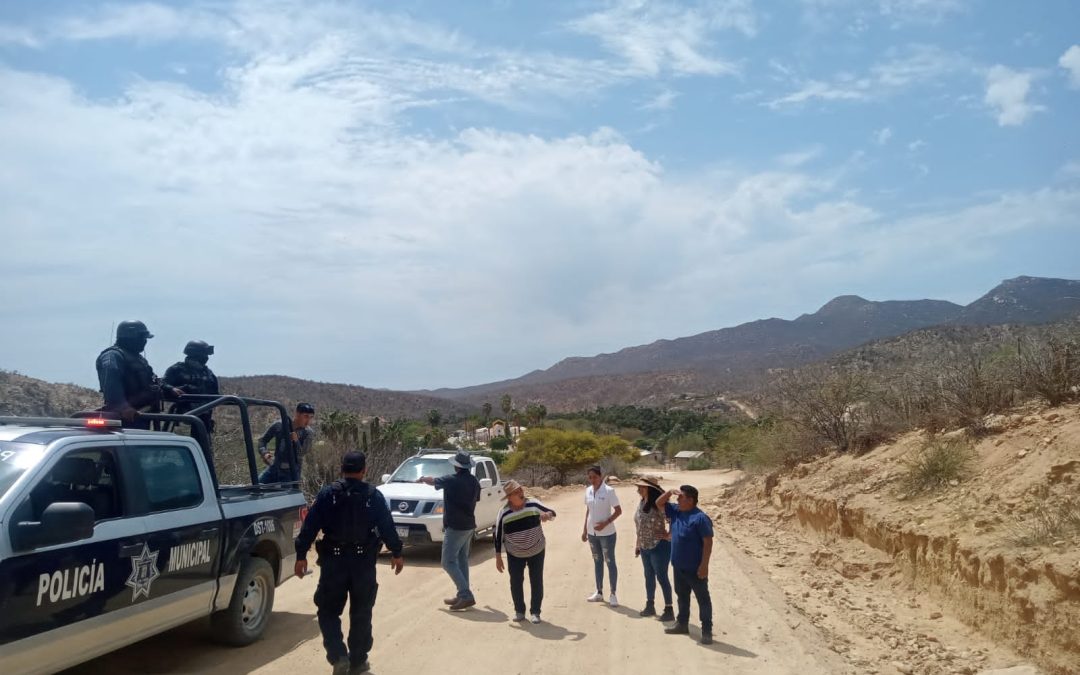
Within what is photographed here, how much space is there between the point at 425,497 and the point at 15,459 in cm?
828

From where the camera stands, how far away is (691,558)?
26.9 feet

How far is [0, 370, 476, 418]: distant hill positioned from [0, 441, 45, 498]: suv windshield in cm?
1397

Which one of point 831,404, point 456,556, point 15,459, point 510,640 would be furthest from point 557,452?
point 15,459

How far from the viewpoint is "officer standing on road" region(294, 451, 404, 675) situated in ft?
21.6

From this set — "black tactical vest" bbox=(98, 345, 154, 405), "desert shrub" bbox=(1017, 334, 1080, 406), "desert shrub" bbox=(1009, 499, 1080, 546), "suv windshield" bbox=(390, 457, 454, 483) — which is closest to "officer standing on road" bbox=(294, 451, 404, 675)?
"black tactical vest" bbox=(98, 345, 154, 405)

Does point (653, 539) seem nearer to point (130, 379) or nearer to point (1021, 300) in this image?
point (130, 379)

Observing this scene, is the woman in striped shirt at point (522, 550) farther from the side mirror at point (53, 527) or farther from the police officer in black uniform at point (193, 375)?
the side mirror at point (53, 527)

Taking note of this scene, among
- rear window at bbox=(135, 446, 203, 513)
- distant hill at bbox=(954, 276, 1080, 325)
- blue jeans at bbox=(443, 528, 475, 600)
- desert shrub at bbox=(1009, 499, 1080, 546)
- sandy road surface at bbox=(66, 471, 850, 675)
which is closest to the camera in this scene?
rear window at bbox=(135, 446, 203, 513)

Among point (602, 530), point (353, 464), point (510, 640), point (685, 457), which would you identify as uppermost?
point (353, 464)

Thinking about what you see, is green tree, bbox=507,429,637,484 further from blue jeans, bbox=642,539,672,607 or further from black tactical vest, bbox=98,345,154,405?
black tactical vest, bbox=98,345,154,405

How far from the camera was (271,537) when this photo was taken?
7969 millimetres

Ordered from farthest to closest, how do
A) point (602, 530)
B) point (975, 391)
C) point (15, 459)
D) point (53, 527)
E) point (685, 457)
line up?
1. point (685, 457)
2. point (975, 391)
3. point (602, 530)
4. point (15, 459)
5. point (53, 527)

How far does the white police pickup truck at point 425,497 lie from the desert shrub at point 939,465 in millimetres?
6734

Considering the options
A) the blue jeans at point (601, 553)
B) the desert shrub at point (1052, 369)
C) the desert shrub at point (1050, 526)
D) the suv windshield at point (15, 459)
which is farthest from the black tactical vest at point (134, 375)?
the desert shrub at point (1052, 369)
